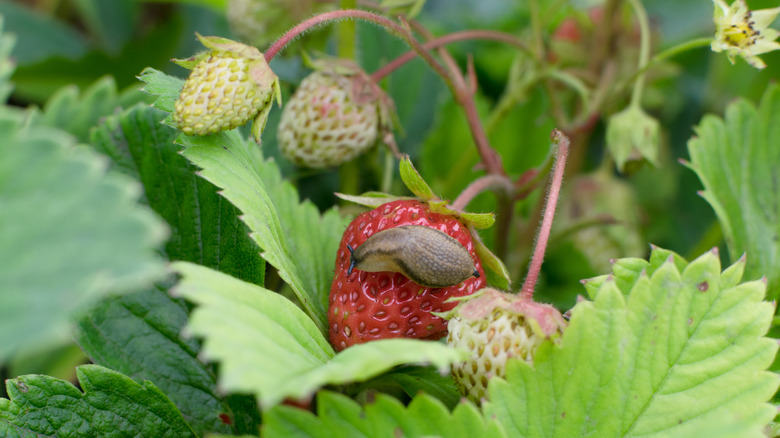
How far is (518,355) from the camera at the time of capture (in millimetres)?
677

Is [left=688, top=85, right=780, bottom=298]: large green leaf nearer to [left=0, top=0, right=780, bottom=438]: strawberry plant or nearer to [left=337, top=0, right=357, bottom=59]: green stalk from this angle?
[left=0, top=0, right=780, bottom=438]: strawberry plant

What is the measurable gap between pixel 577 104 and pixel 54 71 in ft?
4.06

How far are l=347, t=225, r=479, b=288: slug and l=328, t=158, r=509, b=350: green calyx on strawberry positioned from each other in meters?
0.03

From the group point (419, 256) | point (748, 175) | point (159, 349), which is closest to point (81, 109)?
point (159, 349)

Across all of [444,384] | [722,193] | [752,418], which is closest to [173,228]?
[444,384]

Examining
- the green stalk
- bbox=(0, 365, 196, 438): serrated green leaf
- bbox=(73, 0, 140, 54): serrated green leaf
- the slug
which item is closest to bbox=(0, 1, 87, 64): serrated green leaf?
bbox=(73, 0, 140, 54): serrated green leaf

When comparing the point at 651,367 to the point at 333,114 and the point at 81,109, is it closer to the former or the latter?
the point at 333,114

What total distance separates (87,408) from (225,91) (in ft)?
1.28

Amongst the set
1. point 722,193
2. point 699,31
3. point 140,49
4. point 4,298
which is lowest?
point 4,298

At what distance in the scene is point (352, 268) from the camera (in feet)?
2.55

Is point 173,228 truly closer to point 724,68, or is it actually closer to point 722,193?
point 722,193

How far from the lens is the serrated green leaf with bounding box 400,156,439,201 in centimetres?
79

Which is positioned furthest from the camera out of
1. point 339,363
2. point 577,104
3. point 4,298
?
point 577,104

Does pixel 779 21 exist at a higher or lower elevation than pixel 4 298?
higher
